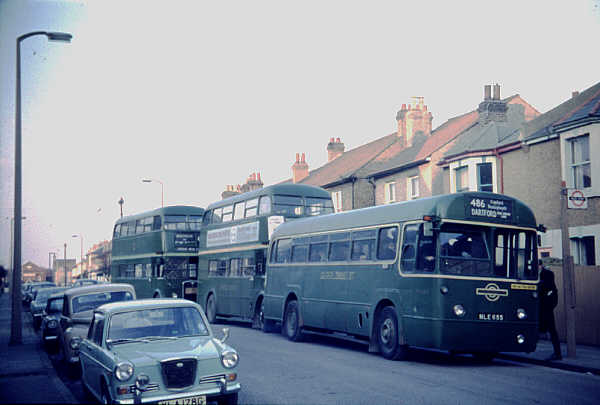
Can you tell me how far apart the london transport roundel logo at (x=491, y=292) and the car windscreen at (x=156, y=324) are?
600 centimetres

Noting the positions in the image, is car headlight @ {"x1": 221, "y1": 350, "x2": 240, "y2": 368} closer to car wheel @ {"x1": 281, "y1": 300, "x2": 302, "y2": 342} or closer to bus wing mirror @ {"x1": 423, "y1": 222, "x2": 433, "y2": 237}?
bus wing mirror @ {"x1": 423, "y1": 222, "x2": 433, "y2": 237}

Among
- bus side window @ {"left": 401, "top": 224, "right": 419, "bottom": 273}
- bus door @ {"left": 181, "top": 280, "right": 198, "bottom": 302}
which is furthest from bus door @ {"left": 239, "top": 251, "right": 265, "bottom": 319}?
bus side window @ {"left": 401, "top": 224, "right": 419, "bottom": 273}

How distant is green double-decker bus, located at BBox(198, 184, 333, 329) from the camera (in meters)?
22.5

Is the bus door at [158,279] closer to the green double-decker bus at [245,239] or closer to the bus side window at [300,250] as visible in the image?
the green double-decker bus at [245,239]

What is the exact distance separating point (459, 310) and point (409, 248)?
164cm

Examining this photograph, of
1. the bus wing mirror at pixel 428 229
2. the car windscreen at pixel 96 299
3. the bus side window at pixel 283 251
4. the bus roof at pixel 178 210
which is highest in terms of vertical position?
the bus roof at pixel 178 210

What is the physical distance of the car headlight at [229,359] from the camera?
324 inches

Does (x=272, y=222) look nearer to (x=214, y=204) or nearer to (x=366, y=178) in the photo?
(x=214, y=204)

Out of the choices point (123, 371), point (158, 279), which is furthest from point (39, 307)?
point (123, 371)

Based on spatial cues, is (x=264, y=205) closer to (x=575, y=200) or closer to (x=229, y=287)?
(x=229, y=287)

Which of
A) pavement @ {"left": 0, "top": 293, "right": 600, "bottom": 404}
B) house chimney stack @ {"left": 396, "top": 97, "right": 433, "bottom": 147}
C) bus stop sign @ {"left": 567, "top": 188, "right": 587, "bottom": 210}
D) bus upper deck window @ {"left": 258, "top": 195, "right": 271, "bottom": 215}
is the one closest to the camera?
pavement @ {"left": 0, "top": 293, "right": 600, "bottom": 404}

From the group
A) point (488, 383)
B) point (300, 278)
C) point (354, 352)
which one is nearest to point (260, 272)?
point (300, 278)

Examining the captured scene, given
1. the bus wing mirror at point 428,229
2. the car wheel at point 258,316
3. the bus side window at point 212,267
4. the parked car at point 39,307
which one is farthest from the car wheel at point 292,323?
the parked car at point 39,307

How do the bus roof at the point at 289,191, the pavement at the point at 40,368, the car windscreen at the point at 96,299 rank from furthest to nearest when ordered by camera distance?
the bus roof at the point at 289,191 → the car windscreen at the point at 96,299 → the pavement at the point at 40,368
